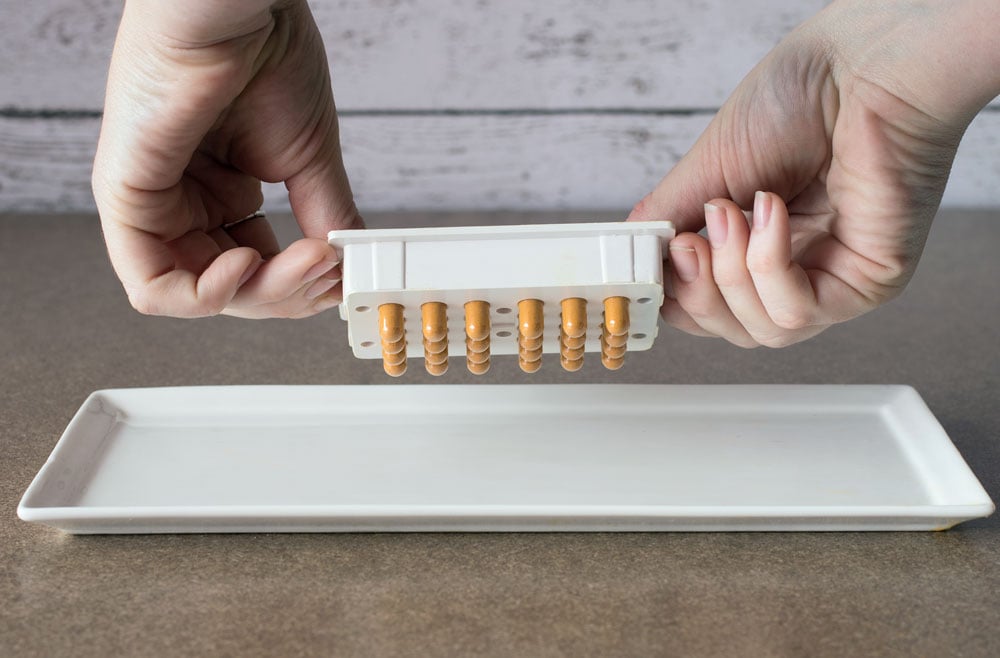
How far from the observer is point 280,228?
1.27m

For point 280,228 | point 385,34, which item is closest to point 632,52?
point 385,34

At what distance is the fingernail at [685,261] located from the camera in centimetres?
65

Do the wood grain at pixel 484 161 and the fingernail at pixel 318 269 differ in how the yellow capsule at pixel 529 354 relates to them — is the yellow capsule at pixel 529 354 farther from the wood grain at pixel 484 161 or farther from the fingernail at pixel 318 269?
the wood grain at pixel 484 161

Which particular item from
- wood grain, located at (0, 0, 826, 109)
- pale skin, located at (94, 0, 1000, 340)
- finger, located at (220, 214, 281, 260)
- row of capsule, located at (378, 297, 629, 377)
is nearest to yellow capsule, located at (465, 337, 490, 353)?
row of capsule, located at (378, 297, 629, 377)

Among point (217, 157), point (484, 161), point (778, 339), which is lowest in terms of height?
point (484, 161)

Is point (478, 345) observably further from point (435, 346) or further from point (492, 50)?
point (492, 50)

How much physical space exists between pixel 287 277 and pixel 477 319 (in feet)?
0.41

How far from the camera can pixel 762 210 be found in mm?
623

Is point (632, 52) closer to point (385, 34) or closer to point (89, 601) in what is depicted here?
point (385, 34)

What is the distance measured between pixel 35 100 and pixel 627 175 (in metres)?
0.78

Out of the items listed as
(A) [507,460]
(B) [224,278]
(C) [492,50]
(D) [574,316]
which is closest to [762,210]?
(D) [574,316]

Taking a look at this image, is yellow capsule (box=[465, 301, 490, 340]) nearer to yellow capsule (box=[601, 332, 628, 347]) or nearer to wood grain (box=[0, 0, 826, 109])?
yellow capsule (box=[601, 332, 628, 347])

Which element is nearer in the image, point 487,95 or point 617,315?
point 617,315

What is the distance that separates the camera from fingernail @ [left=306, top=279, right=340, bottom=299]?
2.18 feet
